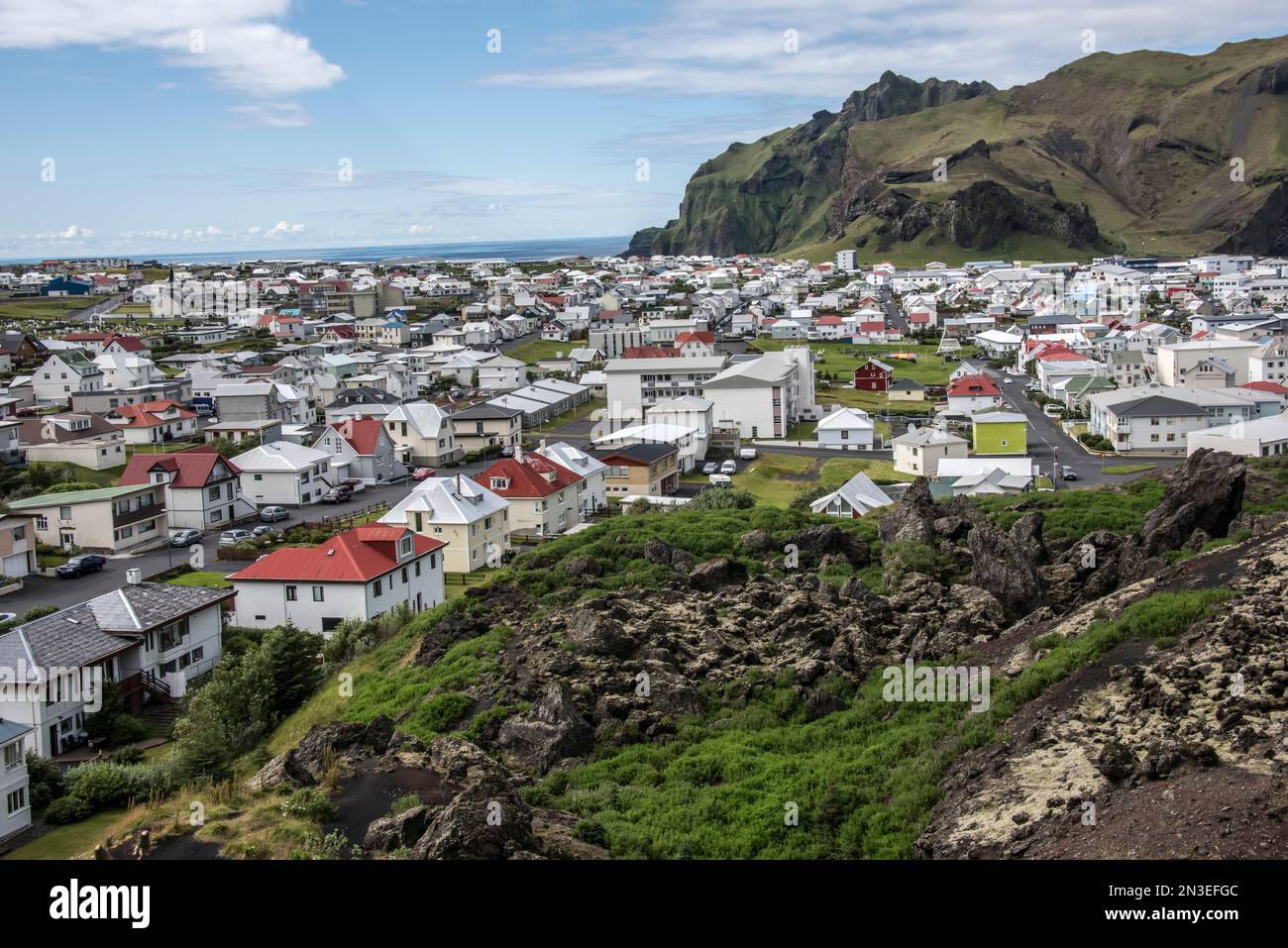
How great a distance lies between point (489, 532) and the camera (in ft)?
89.0

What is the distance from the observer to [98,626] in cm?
1880

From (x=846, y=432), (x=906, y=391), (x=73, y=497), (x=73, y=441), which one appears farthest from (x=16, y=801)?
(x=906, y=391)

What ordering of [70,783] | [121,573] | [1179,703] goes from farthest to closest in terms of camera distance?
[121,573], [70,783], [1179,703]

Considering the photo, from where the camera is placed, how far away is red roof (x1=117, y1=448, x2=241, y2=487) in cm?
3111

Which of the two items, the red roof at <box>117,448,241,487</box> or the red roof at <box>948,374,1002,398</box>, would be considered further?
the red roof at <box>948,374,1002,398</box>

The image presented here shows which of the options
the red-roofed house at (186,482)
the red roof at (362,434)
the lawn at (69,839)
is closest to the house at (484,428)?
the red roof at (362,434)

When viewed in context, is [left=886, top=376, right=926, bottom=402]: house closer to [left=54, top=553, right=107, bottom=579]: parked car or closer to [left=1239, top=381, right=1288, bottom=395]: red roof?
[left=1239, top=381, right=1288, bottom=395]: red roof

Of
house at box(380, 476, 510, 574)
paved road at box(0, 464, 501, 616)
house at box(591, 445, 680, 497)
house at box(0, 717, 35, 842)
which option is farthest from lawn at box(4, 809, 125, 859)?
house at box(591, 445, 680, 497)

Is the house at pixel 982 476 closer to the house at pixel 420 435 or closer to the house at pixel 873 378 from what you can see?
the house at pixel 420 435

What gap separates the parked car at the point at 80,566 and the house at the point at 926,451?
2405 cm

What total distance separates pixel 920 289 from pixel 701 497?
8468 centimetres

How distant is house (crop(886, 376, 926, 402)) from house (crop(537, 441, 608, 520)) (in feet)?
79.7

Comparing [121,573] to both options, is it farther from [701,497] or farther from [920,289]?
[920,289]
